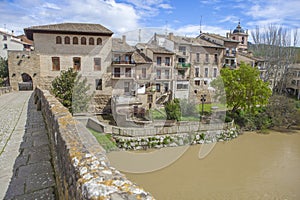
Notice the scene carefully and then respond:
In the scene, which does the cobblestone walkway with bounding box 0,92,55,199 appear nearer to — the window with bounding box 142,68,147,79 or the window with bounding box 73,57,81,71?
the window with bounding box 73,57,81,71

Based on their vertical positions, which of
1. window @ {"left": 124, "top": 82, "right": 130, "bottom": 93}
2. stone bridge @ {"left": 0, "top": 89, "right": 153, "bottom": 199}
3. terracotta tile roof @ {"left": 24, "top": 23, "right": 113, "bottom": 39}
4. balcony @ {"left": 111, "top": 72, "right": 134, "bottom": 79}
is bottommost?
stone bridge @ {"left": 0, "top": 89, "right": 153, "bottom": 199}

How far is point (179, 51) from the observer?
2312 centimetres

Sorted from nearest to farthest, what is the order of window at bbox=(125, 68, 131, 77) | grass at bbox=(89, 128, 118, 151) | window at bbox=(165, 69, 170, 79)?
1. grass at bbox=(89, 128, 118, 151)
2. window at bbox=(125, 68, 131, 77)
3. window at bbox=(165, 69, 170, 79)

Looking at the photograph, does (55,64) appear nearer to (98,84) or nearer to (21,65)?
(21,65)

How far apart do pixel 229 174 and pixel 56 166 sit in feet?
34.1

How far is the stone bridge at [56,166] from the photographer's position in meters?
1.24

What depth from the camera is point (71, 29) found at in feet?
58.0

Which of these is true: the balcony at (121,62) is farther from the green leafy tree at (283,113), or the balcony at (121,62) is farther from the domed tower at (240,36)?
the domed tower at (240,36)

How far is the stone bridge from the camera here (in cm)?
124

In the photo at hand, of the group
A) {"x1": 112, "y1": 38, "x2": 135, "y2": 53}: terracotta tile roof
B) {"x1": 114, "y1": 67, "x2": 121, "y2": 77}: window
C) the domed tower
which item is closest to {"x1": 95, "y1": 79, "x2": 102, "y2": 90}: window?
{"x1": 114, "y1": 67, "x2": 121, "y2": 77}: window

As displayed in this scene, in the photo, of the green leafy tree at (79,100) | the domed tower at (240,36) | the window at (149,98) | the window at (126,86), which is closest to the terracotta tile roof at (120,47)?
the window at (126,86)

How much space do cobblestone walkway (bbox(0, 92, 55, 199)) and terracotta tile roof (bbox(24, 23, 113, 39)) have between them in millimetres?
14310

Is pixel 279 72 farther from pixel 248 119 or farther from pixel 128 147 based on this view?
pixel 128 147

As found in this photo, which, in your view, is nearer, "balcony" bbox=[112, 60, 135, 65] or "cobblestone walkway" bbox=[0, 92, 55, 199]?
"cobblestone walkway" bbox=[0, 92, 55, 199]
